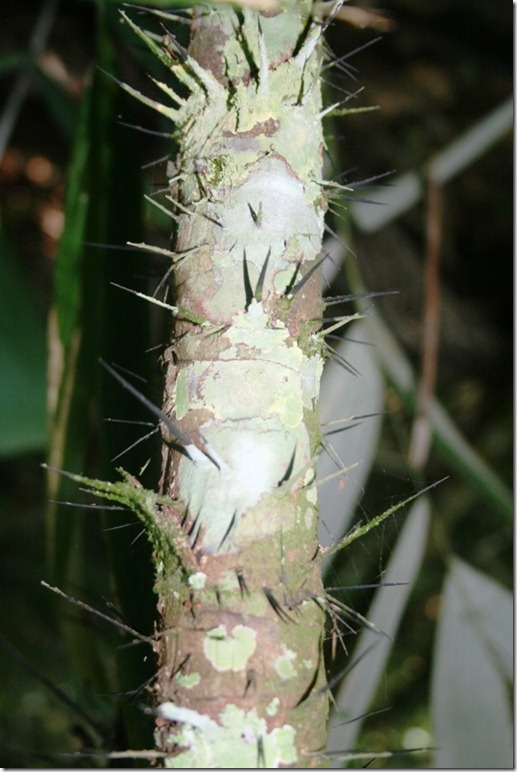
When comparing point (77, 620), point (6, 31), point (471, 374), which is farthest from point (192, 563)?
point (471, 374)

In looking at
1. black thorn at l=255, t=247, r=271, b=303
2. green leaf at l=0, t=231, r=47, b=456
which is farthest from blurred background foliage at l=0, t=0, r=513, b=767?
black thorn at l=255, t=247, r=271, b=303

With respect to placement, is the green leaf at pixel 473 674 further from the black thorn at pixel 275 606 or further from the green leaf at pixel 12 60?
the green leaf at pixel 12 60

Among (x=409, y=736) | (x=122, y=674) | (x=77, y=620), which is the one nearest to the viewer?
(x=122, y=674)

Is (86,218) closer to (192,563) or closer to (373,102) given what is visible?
(192,563)

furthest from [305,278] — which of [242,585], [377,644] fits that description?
[377,644]

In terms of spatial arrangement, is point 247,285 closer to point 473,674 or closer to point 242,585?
point 242,585

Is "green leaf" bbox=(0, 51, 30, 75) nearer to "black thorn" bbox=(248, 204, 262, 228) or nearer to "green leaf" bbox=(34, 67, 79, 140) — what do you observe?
"green leaf" bbox=(34, 67, 79, 140)
